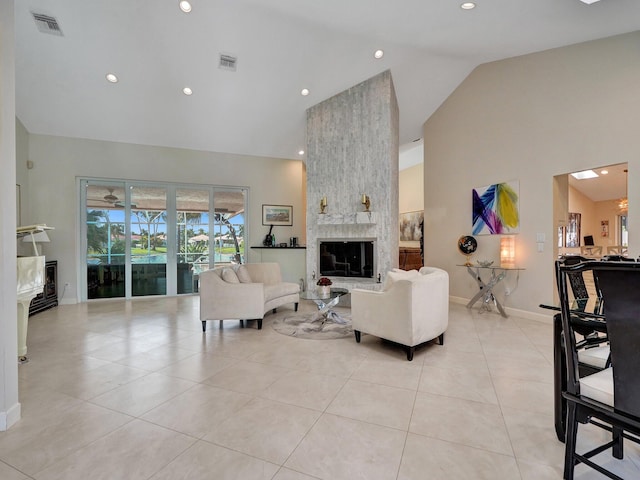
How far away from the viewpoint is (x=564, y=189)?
4.59 m

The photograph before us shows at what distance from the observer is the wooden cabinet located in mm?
5105

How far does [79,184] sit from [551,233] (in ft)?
27.0

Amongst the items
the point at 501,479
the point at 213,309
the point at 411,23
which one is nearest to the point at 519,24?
the point at 411,23

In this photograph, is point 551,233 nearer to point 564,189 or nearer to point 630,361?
point 564,189

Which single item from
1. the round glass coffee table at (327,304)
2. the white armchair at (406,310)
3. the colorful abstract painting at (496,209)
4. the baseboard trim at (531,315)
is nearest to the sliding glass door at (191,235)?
the round glass coffee table at (327,304)

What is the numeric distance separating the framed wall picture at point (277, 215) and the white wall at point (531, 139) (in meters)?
3.24

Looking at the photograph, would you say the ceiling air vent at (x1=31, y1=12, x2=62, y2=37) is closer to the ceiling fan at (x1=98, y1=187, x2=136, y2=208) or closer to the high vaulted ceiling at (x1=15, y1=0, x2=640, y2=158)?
the high vaulted ceiling at (x1=15, y1=0, x2=640, y2=158)

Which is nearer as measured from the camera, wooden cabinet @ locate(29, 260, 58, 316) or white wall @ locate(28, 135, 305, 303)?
wooden cabinet @ locate(29, 260, 58, 316)

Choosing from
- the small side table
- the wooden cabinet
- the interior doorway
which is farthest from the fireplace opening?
the interior doorway

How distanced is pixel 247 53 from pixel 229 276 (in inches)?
130

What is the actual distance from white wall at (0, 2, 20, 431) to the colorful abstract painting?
228 inches

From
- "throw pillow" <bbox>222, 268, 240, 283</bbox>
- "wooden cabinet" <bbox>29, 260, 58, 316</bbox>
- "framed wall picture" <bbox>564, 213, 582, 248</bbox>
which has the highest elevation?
"framed wall picture" <bbox>564, 213, 582, 248</bbox>

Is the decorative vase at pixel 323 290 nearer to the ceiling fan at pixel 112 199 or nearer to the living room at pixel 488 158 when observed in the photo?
the living room at pixel 488 158

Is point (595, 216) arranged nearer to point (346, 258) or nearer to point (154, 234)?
point (346, 258)
